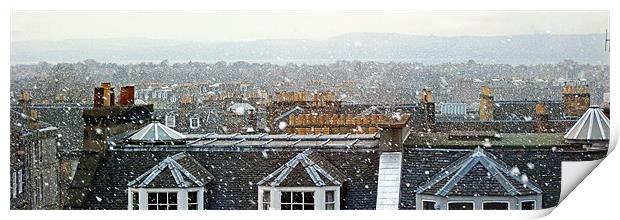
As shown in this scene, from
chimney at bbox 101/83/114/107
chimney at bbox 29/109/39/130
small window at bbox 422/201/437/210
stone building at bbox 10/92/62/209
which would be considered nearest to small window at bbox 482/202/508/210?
small window at bbox 422/201/437/210

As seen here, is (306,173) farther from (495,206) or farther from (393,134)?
(495,206)

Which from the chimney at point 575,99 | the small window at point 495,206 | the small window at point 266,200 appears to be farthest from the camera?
the chimney at point 575,99

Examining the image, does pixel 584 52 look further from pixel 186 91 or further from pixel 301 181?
pixel 186 91

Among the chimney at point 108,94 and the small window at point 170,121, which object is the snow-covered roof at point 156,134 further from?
the chimney at point 108,94

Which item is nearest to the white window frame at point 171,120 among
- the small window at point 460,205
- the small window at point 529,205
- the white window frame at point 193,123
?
the white window frame at point 193,123

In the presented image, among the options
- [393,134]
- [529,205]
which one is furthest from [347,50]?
[529,205]
